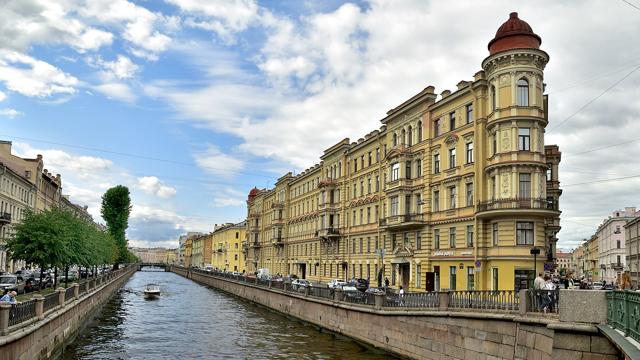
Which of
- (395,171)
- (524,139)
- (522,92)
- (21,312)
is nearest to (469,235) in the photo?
(524,139)

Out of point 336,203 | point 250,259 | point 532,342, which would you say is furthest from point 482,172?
point 250,259

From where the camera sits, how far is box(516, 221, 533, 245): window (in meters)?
37.2

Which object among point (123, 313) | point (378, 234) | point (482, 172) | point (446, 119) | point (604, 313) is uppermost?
point (446, 119)

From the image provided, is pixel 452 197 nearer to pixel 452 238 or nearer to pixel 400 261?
pixel 452 238

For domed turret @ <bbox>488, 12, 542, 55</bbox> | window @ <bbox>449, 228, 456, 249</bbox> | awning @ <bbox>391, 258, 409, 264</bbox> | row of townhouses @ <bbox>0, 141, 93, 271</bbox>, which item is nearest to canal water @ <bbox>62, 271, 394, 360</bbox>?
awning @ <bbox>391, 258, 409, 264</bbox>

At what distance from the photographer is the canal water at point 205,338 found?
2908 centimetres

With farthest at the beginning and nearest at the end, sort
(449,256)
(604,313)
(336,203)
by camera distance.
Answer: (336,203), (449,256), (604,313)

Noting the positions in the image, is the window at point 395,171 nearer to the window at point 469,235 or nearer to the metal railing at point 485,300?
the window at point 469,235

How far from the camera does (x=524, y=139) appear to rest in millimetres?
37406

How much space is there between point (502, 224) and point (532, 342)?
68.4ft

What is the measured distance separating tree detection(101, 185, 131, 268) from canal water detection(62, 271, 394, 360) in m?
47.7

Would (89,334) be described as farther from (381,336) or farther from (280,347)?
(381,336)

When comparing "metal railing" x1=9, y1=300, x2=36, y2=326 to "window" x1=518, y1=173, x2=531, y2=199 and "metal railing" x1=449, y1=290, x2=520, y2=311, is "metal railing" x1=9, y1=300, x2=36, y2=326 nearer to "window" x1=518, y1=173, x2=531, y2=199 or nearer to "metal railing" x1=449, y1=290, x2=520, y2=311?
"metal railing" x1=449, y1=290, x2=520, y2=311

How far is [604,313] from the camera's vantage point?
48.2 feet
